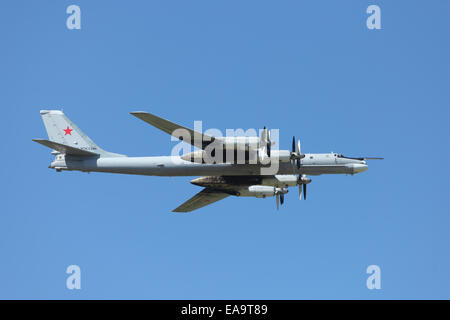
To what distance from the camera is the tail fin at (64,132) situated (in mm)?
34906

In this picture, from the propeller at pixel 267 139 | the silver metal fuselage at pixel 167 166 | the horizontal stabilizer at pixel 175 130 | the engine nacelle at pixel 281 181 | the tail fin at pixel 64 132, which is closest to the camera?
the horizontal stabilizer at pixel 175 130

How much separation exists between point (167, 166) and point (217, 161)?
101 inches

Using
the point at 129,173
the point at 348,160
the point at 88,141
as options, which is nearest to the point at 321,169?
the point at 348,160

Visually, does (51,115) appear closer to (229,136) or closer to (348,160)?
(229,136)

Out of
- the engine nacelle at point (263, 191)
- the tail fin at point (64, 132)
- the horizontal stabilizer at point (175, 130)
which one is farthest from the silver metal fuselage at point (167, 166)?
the engine nacelle at point (263, 191)

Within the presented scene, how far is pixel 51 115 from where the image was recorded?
3562 cm

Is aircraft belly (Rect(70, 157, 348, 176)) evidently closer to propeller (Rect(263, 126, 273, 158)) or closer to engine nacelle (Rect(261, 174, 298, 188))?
engine nacelle (Rect(261, 174, 298, 188))

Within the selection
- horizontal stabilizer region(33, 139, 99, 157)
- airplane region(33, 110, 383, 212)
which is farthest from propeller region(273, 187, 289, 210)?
horizontal stabilizer region(33, 139, 99, 157)

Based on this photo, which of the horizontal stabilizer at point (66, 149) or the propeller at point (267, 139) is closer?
the propeller at point (267, 139)

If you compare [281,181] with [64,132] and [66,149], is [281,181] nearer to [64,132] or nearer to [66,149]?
[66,149]

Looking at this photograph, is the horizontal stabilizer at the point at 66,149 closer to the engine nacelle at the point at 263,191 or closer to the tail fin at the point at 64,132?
the tail fin at the point at 64,132

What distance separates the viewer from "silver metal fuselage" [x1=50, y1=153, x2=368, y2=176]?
1324 inches

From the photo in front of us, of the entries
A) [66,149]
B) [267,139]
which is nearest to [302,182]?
[267,139]
